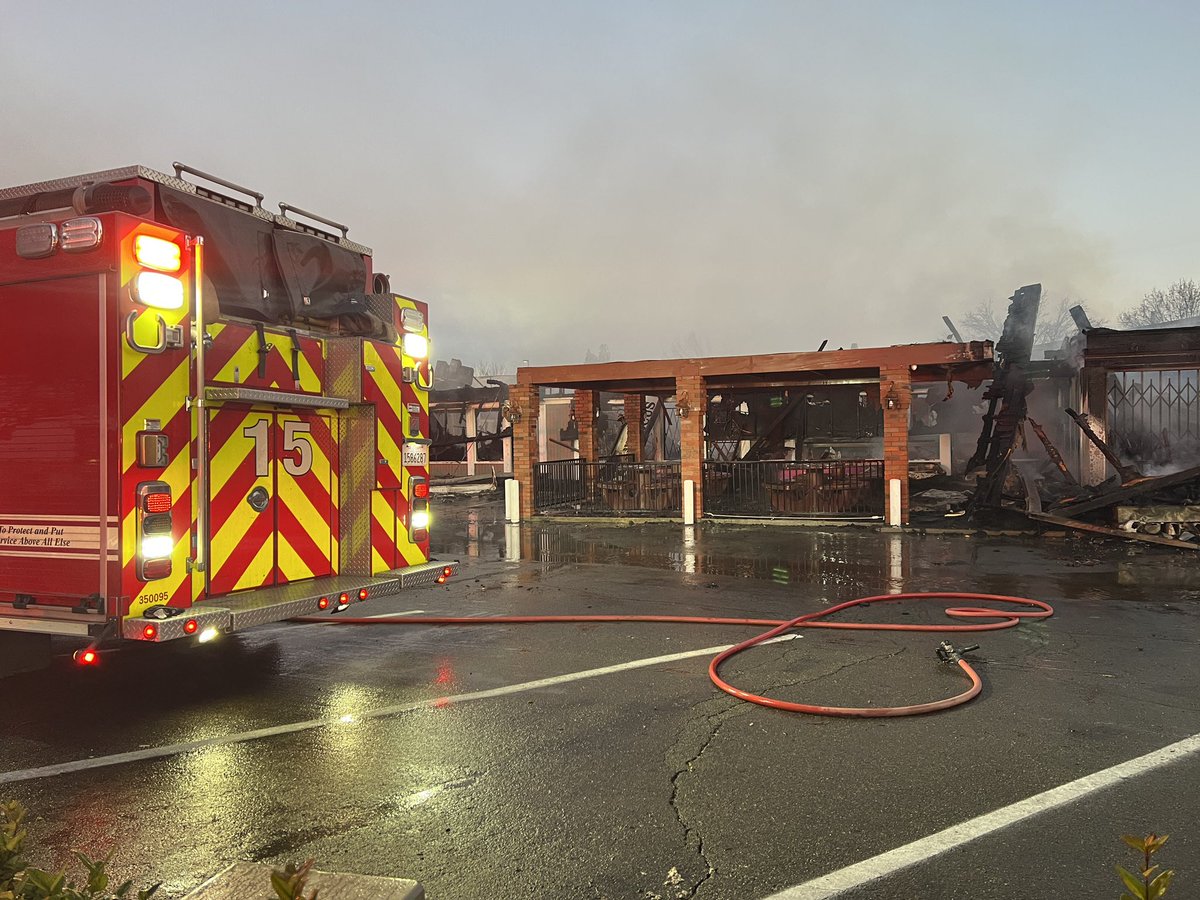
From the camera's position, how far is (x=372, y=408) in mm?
6297

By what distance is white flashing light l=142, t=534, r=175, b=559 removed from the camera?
4.59 metres

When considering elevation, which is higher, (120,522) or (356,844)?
(120,522)

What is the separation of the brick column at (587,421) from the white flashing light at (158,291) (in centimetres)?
1656

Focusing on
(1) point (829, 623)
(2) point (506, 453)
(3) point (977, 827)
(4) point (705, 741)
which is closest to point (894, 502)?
(1) point (829, 623)

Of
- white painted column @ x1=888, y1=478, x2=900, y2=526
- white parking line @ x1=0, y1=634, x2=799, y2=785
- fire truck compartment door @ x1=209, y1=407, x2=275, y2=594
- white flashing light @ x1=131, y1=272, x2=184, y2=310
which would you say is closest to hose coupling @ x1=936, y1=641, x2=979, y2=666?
white parking line @ x1=0, y1=634, x2=799, y2=785

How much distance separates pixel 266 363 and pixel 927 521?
14.1m

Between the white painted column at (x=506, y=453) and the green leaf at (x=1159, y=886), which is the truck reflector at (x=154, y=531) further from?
the white painted column at (x=506, y=453)

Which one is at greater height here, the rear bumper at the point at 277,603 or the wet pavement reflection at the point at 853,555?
the rear bumper at the point at 277,603

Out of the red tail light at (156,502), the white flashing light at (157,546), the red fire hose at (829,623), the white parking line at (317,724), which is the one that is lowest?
the white parking line at (317,724)

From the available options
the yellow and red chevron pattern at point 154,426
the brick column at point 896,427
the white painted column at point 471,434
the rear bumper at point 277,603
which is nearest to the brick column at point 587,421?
the brick column at point 896,427

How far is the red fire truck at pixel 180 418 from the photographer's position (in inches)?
→ 179

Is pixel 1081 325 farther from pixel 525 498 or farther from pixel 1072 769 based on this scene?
pixel 1072 769

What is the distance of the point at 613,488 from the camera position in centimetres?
1900

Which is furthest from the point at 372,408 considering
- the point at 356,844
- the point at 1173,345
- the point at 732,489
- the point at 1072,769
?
the point at 1173,345
